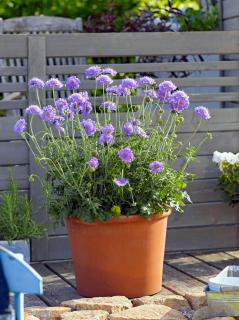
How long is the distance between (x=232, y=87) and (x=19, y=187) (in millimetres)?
1579

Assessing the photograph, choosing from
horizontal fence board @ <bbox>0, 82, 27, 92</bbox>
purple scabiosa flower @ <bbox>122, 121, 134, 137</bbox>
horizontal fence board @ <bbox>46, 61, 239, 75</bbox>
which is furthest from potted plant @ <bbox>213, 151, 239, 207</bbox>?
horizontal fence board @ <bbox>0, 82, 27, 92</bbox>

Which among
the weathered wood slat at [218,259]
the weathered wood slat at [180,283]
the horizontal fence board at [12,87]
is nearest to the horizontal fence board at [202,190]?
the weathered wood slat at [218,259]

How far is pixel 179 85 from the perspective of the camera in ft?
16.7

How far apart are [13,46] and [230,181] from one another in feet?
4.80

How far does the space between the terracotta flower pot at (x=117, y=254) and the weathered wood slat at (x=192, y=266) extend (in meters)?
0.40

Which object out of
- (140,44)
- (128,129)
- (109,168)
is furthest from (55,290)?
(140,44)

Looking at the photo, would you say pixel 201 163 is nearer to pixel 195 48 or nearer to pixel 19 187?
pixel 195 48

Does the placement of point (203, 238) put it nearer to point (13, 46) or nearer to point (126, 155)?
point (126, 155)

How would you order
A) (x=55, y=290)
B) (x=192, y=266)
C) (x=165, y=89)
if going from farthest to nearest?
(x=192, y=266) < (x=55, y=290) < (x=165, y=89)

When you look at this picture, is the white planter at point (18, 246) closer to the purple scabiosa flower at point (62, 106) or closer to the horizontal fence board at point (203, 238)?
the purple scabiosa flower at point (62, 106)

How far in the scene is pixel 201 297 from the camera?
13.3 feet

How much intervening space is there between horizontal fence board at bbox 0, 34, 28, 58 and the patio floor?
1.21 meters

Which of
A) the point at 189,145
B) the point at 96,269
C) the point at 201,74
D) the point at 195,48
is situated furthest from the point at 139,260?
the point at 201,74

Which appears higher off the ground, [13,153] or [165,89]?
[165,89]
